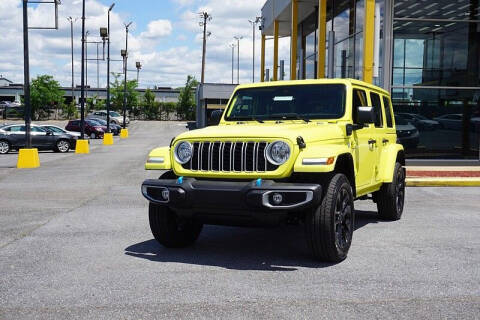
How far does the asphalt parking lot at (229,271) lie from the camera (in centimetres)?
477

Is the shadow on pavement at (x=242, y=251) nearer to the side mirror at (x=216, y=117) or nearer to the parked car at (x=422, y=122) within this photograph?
the side mirror at (x=216, y=117)

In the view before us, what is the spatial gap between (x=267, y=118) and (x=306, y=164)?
1654 millimetres

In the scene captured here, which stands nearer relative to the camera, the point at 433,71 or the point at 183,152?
the point at 183,152

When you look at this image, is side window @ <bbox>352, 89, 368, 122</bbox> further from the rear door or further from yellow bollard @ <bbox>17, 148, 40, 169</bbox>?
yellow bollard @ <bbox>17, 148, 40, 169</bbox>

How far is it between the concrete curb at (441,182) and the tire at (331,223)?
27.3ft

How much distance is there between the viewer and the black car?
2817 cm

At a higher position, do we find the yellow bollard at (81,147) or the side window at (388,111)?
the side window at (388,111)

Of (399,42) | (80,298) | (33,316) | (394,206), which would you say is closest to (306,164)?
(80,298)

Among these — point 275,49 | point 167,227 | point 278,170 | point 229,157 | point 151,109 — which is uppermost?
point 275,49

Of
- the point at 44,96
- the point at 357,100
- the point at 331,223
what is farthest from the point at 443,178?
the point at 44,96

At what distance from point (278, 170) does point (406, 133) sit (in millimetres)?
13728

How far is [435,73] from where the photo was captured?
19109 millimetres

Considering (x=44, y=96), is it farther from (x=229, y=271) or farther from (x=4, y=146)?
(x=229, y=271)

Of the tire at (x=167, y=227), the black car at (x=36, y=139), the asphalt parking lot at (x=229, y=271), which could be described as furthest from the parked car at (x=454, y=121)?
the black car at (x=36, y=139)
